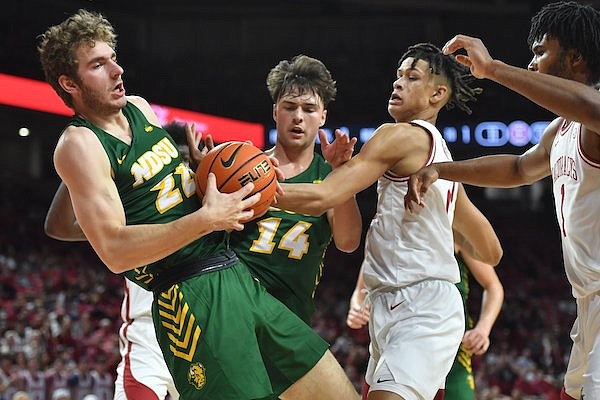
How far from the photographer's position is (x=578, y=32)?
11.8ft

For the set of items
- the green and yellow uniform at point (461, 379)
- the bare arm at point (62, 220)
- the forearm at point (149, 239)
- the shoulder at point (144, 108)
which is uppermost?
the shoulder at point (144, 108)

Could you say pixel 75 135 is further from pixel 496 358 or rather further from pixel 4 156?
pixel 4 156

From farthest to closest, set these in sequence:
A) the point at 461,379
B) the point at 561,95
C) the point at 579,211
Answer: the point at 461,379
the point at 579,211
the point at 561,95

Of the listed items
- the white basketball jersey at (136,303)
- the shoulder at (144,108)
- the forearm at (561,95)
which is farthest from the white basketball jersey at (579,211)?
the white basketball jersey at (136,303)

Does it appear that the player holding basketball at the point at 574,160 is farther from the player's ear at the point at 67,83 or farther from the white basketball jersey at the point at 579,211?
the player's ear at the point at 67,83

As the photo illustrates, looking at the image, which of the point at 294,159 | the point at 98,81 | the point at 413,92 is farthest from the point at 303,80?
the point at 98,81

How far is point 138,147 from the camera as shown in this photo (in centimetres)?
377

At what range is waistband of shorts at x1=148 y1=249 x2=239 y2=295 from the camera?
12.1 feet

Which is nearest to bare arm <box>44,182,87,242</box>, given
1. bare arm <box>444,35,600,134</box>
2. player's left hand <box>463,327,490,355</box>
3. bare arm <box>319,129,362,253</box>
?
bare arm <box>319,129,362,253</box>

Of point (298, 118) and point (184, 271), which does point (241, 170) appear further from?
point (298, 118)

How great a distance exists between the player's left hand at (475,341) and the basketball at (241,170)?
206 centimetres

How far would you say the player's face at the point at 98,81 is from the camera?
12.4ft

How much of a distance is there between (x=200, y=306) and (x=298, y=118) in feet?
4.03

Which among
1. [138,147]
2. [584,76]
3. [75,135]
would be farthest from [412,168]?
[75,135]
